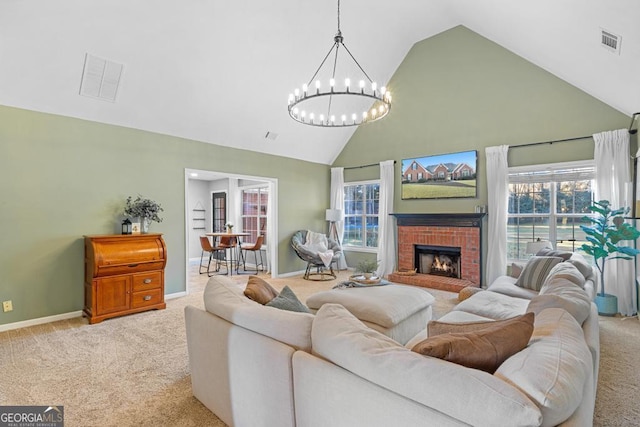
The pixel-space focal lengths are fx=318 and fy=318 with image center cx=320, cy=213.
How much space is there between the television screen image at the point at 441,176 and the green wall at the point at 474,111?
109mm

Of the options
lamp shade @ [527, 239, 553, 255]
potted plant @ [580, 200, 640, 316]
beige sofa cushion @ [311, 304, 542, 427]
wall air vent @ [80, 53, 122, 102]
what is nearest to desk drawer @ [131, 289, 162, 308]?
wall air vent @ [80, 53, 122, 102]

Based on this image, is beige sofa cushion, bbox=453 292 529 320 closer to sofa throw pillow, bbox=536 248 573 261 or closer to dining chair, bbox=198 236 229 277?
sofa throw pillow, bbox=536 248 573 261

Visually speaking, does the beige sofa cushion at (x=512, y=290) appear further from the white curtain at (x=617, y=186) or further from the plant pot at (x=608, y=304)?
the white curtain at (x=617, y=186)

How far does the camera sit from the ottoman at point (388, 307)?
278 cm

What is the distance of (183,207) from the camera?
5375 millimetres

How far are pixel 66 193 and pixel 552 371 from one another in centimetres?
527

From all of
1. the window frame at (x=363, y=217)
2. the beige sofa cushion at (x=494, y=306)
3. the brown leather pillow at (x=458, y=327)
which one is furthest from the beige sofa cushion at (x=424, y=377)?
the window frame at (x=363, y=217)

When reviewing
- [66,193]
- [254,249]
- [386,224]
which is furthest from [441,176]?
[66,193]

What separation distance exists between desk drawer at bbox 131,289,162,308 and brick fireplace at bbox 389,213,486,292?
13.8 ft

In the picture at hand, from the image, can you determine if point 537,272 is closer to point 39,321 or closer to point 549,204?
point 549,204

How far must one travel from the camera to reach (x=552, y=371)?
1049 mm

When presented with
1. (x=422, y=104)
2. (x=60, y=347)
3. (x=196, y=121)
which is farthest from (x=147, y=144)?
(x=422, y=104)

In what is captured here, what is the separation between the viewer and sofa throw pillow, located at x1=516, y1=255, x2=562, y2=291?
3.75m

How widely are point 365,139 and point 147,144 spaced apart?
14.8 ft
